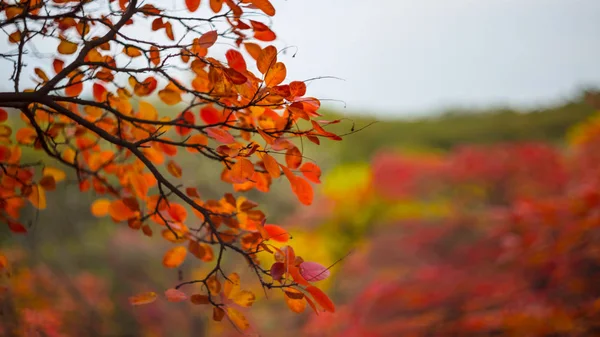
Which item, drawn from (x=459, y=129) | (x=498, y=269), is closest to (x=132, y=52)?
(x=498, y=269)

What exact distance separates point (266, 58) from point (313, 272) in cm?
31

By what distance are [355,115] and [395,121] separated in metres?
1.01

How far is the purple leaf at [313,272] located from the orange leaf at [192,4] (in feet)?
1.46

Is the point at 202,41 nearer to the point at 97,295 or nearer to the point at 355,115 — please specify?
the point at 97,295

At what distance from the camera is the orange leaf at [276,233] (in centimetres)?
90

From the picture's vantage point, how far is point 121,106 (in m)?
1.18

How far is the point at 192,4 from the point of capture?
36.9 inches

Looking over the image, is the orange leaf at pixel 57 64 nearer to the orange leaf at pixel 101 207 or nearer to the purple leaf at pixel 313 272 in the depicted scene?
the orange leaf at pixel 101 207

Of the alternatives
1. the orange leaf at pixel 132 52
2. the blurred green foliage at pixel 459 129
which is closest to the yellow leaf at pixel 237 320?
the orange leaf at pixel 132 52

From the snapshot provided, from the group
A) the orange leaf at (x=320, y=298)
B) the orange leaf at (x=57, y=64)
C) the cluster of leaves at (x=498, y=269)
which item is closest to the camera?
the orange leaf at (x=320, y=298)

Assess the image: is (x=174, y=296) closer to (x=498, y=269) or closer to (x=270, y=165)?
(x=270, y=165)

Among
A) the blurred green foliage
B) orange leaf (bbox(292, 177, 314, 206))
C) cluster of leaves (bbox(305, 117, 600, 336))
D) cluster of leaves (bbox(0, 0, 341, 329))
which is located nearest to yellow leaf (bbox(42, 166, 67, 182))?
cluster of leaves (bbox(0, 0, 341, 329))

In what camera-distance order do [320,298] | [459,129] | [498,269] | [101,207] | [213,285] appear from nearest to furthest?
[320,298] < [213,285] < [101,207] < [498,269] < [459,129]

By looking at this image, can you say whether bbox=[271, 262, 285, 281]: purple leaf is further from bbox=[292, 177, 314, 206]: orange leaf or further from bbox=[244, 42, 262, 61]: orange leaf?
bbox=[244, 42, 262, 61]: orange leaf
